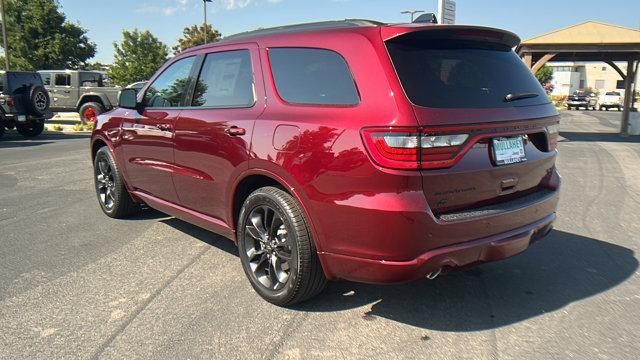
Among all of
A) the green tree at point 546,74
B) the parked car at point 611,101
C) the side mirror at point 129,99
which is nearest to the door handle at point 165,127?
the side mirror at point 129,99

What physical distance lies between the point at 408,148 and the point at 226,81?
71.5 inches

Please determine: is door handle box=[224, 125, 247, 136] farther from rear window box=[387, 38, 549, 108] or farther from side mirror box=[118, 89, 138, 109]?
side mirror box=[118, 89, 138, 109]

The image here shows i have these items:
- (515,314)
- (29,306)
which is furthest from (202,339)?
(515,314)

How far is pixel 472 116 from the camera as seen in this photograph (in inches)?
109

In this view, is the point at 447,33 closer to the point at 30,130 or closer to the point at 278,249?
the point at 278,249

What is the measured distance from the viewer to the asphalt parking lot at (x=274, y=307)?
2816mm

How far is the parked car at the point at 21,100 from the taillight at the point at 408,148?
572 inches

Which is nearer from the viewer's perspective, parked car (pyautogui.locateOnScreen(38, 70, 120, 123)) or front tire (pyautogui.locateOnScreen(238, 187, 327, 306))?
front tire (pyautogui.locateOnScreen(238, 187, 327, 306))

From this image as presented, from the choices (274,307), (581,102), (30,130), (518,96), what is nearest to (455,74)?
(518,96)

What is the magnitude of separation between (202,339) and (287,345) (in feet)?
1.66

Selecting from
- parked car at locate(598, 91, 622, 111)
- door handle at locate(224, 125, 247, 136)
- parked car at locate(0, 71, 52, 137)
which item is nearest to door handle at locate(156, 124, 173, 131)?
door handle at locate(224, 125, 247, 136)

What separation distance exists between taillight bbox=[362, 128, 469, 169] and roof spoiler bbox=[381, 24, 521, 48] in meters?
0.60

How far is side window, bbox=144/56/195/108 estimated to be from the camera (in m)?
4.29

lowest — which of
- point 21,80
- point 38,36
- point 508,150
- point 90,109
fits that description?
point 508,150
